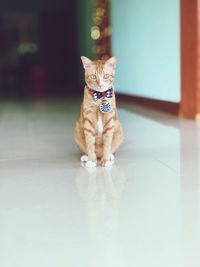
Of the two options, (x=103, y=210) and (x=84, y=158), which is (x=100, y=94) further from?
(x=103, y=210)

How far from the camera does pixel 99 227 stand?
1.39 m

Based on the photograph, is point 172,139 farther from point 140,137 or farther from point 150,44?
point 150,44

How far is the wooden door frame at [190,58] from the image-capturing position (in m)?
3.68

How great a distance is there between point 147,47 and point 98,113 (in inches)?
113

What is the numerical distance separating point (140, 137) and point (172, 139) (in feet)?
0.82

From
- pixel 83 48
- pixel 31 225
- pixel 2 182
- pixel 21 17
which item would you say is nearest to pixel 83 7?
pixel 83 48

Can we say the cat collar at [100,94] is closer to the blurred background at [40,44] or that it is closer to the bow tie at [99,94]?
the bow tie at [99,94]

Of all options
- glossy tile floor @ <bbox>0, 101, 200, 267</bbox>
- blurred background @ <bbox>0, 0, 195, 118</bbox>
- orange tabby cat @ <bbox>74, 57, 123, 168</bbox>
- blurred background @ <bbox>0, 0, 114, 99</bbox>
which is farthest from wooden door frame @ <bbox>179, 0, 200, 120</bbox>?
blurred background @ <bbox>0, 0, 114, 99</bbox>

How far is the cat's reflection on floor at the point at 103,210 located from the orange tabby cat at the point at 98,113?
0.11 metres

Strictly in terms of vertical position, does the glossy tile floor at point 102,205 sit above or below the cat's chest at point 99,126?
below

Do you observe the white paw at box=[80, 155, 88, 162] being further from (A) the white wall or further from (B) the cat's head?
(A) the white wall

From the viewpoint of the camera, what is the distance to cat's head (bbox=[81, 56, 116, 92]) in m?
2.08

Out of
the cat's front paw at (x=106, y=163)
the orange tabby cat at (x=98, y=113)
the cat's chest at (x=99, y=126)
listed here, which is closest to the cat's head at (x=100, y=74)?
the orange tabby cat at (x=98, y=113)

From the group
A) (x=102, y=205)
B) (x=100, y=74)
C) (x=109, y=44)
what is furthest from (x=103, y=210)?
(x=109, y=44)
